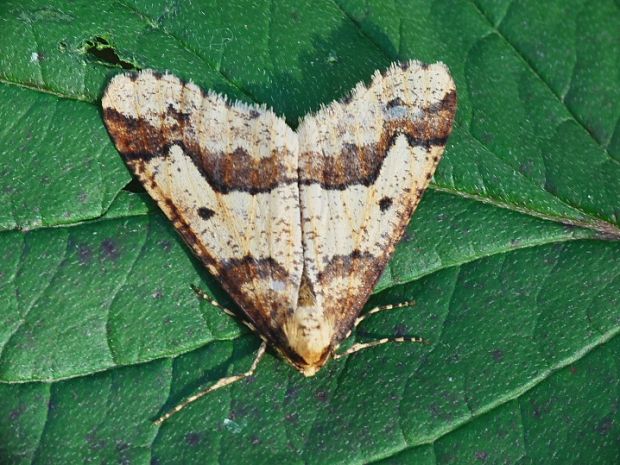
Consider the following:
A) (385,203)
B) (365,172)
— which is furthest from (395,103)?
(385,203)

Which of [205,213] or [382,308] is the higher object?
[205,213]

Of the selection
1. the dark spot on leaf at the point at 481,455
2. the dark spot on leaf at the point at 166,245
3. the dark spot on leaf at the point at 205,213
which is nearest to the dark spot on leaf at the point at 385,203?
the dark spot on leaf at the point at 205,213

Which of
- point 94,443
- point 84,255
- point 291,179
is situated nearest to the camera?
point 94,443

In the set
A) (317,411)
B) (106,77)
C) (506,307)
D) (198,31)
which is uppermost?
(198,31)

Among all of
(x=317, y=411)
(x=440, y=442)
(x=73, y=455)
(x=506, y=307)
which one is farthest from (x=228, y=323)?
(x=506, y=307)

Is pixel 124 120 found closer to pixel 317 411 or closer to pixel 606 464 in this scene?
pixel 317 411

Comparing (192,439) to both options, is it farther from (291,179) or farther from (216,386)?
(291,179)

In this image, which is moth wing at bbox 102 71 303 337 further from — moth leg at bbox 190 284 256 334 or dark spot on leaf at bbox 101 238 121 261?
dark spot on leaf at bbox 101 238 121 261
